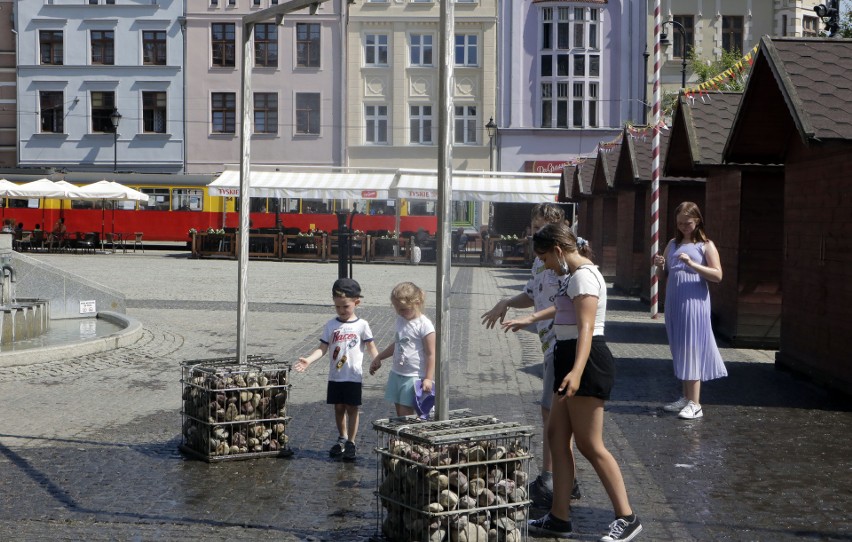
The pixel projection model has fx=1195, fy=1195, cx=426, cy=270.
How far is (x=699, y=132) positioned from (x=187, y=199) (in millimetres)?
35697

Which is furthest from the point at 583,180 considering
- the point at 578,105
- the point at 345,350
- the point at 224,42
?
the point at 345,350

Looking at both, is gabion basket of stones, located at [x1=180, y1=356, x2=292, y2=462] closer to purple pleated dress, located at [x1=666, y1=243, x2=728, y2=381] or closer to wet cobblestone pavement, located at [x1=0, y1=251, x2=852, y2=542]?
wet cobblestone pavement, located at [x1=0, y1=251, x2=852, y2=542]

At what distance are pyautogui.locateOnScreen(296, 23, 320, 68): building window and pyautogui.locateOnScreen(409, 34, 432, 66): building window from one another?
4.46 metres

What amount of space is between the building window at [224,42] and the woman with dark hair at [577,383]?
171ft

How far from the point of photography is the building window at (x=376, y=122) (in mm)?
57062

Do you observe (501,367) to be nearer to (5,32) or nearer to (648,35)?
(648,35)

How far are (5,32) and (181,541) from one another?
5661 centimetres

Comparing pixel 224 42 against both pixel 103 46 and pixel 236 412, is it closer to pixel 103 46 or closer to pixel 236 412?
pixel 103 46

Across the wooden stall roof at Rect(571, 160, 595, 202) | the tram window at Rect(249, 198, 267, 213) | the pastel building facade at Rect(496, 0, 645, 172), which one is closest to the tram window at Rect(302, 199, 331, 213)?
the tram window at Rect(249, 198, 267, 213)

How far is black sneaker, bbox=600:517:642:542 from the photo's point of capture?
5.78 metres

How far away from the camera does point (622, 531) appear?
5.79m

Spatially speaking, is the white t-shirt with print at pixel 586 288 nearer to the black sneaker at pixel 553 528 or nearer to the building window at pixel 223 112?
the black sneaker at pixel 553 528

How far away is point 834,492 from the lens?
7.15 meters

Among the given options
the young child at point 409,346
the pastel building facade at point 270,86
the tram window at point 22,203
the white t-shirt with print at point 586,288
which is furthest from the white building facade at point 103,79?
the white t-shirt with print at point 586,288
